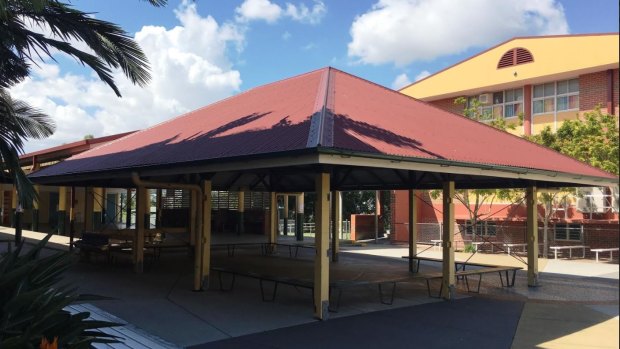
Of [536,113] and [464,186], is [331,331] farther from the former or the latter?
[536,113]

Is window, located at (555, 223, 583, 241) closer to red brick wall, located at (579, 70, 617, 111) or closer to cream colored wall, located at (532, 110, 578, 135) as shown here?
cream colored wall, located at (532, 110, 578, 135)

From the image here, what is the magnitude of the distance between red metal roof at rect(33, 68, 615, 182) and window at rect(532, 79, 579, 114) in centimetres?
1021

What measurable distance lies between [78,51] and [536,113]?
20.0 m

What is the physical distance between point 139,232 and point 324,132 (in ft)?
26.6

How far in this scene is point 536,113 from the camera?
2355 centimetres

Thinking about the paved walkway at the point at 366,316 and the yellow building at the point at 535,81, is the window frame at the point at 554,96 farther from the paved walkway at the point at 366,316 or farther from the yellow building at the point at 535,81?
the paved walkway at the point at 366,316

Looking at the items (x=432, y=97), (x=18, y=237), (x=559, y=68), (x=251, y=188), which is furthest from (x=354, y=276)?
(x=432, y=97)

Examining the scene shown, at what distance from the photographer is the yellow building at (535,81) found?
68.1 ft

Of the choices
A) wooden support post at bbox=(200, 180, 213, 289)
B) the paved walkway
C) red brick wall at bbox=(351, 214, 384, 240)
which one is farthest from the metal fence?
wooden support post at bbox=(200, 180, 213, 289)

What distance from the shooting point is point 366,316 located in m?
9.02

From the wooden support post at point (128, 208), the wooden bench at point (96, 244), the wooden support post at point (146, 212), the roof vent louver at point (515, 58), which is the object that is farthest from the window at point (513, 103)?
the wooden bench at point (96, 244)

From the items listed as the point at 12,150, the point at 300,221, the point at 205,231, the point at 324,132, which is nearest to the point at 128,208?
the point at 300,221

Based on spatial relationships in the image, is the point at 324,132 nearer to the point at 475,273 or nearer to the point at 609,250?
the point at 475,273

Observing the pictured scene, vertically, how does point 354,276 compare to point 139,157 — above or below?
below
